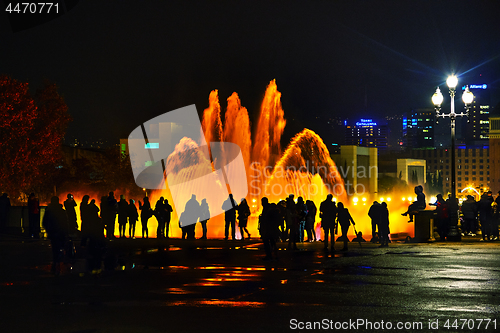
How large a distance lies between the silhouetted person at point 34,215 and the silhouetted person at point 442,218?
1604cm

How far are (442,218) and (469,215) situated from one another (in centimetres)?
236

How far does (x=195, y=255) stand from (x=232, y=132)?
3043 centimetres

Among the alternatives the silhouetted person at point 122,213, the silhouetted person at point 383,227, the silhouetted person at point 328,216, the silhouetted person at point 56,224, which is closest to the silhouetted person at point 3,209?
the silhouetted person at point 122,213

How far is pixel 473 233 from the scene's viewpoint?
26609 mm

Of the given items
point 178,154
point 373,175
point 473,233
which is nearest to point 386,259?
point 473,233

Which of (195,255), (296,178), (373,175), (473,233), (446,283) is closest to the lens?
(446,283)

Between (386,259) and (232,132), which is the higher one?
(232,132)

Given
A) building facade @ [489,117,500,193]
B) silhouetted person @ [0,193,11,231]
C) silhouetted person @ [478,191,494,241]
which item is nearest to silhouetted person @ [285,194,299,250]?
silhouetted person @ [478,191,494,241]

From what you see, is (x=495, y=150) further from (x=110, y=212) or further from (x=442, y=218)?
(x=110, y=212)

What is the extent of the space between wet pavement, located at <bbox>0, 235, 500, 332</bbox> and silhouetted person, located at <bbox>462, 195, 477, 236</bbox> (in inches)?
272

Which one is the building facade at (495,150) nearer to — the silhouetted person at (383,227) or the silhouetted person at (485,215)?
the silhouetted person at (485,215)

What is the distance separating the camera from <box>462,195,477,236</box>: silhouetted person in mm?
25017

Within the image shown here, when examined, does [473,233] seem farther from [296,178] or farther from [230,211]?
[296,178]

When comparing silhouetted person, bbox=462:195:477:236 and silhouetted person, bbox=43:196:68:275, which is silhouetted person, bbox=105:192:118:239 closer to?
silhouetted person, bbox=43:196:68:275
